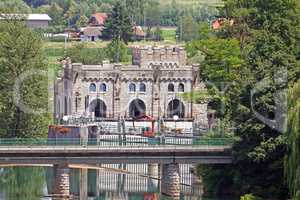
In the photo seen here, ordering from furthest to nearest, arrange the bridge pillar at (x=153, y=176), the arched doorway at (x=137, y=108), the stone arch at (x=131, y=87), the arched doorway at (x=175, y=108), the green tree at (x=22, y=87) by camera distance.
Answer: the arched doorway at (x=175, y=108), the arched doorway at (x=137, y=108), the stone arch at (x=131, y=87), the green tree at (x=22, y=87), the bridge pillar at (x=153, y=176)

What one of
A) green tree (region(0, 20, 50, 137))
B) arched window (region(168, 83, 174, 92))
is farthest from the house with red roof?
green tree (region(0, 20, 50, 137))

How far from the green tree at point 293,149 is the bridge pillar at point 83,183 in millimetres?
14223

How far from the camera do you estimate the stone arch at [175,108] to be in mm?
111438

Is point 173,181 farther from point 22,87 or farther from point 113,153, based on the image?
point 22,87

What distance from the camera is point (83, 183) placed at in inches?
3290

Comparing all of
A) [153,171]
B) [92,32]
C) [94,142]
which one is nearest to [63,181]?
[94,142]

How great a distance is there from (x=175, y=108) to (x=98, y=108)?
6038 millimetres

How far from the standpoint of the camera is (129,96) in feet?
364

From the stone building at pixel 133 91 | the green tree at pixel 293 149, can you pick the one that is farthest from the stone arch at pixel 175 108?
the green tree at pixel 293 149

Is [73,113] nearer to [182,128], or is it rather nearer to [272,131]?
[182,128]

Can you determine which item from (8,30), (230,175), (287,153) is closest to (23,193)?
(230,175)

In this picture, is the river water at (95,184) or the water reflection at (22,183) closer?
the water reflection at (22,183)

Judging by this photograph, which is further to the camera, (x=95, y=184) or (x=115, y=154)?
(x=95, y=184)

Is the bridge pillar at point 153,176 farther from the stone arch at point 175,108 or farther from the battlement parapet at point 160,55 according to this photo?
the battlement parapet at point 160,55
